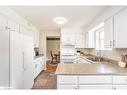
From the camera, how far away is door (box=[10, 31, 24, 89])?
2549mm

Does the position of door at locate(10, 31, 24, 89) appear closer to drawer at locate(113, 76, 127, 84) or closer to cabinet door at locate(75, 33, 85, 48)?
drawer at locate(113, 76, 127, 84)

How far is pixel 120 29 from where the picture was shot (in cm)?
251

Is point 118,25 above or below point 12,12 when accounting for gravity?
below

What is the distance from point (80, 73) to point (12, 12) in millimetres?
2470

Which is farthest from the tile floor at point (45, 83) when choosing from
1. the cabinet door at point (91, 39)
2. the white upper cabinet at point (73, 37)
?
the cabinet door at point (91, 39)

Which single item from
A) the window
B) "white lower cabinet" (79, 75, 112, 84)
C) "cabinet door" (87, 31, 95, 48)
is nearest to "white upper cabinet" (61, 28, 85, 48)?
"cabinet door" (87, 31, 95, 48)

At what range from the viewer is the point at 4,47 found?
252 cm

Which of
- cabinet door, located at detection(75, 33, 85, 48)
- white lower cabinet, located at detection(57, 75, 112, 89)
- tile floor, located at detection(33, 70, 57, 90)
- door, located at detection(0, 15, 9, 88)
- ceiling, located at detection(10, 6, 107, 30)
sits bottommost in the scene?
tile floor, located at detection(33, 70, 57, 90)

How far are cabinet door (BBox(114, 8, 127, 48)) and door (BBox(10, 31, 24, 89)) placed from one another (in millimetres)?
1920

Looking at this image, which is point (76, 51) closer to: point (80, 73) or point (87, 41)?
point (87, 41)

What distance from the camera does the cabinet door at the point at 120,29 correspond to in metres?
2.37

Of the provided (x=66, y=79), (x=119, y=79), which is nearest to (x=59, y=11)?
(x=66, y=79)

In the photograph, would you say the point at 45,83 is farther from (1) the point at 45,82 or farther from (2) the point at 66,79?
(2) the point at 66,79
